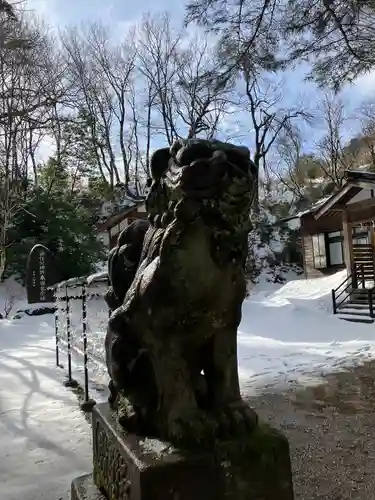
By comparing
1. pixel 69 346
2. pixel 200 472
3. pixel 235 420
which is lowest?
pixel 69 346

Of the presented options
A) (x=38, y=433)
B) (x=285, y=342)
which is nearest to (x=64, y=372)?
(x=38, y=433)

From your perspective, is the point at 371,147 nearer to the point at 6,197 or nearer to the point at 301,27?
the point at 6,197

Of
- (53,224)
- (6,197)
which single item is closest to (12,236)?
(53,224)

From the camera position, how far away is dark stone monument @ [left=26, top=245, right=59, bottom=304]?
1374 cm

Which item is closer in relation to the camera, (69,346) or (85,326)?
(85,326)

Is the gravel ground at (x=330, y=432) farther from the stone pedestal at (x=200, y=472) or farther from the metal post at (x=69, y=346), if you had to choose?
the metal post at (x=69, y=346)

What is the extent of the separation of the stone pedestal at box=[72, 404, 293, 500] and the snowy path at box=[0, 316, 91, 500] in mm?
1489

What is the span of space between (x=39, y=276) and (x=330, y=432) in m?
11.4

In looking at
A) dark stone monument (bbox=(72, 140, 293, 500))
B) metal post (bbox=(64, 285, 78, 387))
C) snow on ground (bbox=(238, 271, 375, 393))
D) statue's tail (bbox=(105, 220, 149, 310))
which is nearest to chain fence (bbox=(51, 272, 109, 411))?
metal post (bbox=(64, 285, 78, 387))

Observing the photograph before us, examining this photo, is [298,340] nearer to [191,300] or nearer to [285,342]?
[285,342]

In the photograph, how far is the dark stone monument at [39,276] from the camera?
13.7 meters

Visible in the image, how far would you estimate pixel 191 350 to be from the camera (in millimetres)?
1725

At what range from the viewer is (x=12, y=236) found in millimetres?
18672

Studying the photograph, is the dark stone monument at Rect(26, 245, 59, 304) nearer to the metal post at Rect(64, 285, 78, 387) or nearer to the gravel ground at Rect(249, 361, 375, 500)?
the metal post at Rect(64, 285, 78, 387)
